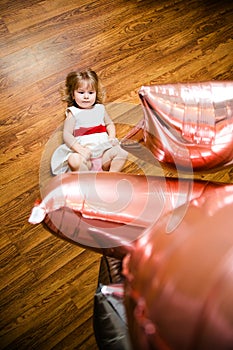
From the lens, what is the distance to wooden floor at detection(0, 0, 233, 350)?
1.36m

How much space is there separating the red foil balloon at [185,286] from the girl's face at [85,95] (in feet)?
A: 3.55

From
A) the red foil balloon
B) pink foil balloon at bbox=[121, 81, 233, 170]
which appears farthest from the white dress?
the red foil balloon

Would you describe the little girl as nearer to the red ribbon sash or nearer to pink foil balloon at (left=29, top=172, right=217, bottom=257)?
the red ribbon sash

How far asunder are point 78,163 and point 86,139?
0.13 meters

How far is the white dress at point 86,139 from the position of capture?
1541mm

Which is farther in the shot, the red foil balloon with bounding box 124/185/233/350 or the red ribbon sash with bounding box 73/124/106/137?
the red ribbon sash with bounding box 73/124/106/137

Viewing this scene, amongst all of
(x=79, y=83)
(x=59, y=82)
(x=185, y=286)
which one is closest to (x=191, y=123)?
(x=185, y=286)

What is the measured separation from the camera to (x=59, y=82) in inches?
71.2

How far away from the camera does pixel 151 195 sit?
0.74 metres

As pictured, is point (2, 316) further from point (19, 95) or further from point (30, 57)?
point (30, 57)

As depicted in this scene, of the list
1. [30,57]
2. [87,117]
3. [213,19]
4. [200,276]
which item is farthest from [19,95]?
[200,276]

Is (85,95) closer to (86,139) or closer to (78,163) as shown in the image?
(86,139)

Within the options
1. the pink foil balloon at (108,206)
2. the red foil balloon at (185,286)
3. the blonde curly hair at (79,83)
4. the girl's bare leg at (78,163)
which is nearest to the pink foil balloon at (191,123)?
the pink foil balloon at (108,206)

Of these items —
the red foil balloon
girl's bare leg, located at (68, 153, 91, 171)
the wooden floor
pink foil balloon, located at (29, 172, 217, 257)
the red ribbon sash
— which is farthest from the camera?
the red ribbon sash
